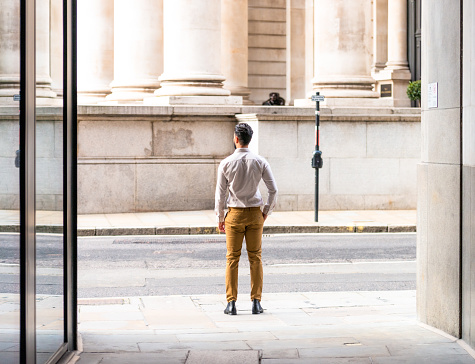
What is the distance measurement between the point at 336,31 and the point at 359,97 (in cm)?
159

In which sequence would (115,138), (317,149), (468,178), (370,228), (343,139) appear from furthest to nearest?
(343,139) → (115,138) → (317,149) → (370,228) → (468,178)

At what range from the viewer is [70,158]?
287 inches

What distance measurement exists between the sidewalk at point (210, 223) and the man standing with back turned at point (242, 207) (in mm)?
8520

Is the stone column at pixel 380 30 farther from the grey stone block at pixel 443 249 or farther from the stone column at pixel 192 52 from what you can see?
A: the grey stone block at pixel 443 249

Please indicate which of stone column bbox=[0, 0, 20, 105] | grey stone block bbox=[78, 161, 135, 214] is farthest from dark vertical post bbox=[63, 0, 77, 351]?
grey stone block bbox=[78, 161, 135, 214]

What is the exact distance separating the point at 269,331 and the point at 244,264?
17.7ft

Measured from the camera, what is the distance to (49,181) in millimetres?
6473

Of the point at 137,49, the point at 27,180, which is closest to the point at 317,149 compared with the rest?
the point at 137,49

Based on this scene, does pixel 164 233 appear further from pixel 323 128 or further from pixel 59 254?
pixel 59 254

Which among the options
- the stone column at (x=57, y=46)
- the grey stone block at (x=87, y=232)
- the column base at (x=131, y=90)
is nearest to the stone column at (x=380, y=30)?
the column base at (x=131, y=90)

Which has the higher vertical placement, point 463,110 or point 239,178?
point 463,110

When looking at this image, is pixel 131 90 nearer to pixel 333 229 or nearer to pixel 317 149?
pixel 317 149

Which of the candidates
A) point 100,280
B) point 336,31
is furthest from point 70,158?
point 336,31

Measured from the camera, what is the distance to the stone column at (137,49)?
25.5m
